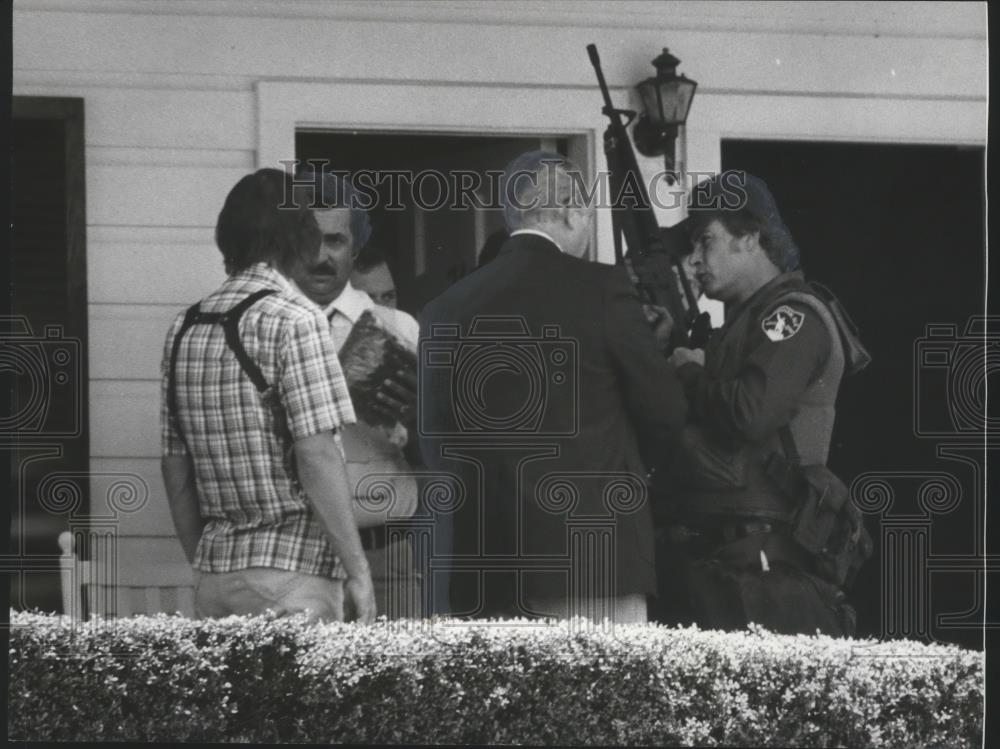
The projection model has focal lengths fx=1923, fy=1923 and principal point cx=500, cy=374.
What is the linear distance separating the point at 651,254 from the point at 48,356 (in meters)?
2.11

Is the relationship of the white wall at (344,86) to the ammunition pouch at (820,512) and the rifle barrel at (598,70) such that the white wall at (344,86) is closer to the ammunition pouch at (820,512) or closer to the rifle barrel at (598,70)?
the rifle barrel at (598,70)

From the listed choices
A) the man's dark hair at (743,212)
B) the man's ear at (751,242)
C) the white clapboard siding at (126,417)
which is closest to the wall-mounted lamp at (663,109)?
the man's dark hair at (743,212)

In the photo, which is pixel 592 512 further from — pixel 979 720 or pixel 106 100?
pixel 106 100

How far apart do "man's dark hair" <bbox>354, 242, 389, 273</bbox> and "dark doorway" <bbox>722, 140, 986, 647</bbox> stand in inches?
48.7

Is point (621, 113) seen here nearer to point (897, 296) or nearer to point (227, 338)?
point (897, 296)

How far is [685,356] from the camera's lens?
6.63 m

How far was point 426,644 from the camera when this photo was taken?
6590 millimetres

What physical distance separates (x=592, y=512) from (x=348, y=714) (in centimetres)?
108

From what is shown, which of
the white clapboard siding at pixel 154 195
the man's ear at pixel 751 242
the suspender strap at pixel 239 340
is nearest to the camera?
the suspender strap at pixel 239 340

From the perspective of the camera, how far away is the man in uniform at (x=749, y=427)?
6.65 meters

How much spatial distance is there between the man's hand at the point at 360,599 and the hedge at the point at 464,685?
4 cm

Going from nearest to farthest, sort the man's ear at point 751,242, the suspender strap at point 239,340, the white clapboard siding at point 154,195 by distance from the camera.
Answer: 1. the suspender strap at point 239,340
2. the white clapboard siding at point 154,195
3. the man's ear at point 751,242

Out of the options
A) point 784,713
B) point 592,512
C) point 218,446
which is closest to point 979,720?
point 784,713

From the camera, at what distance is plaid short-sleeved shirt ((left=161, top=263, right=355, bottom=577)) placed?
6492 mm
